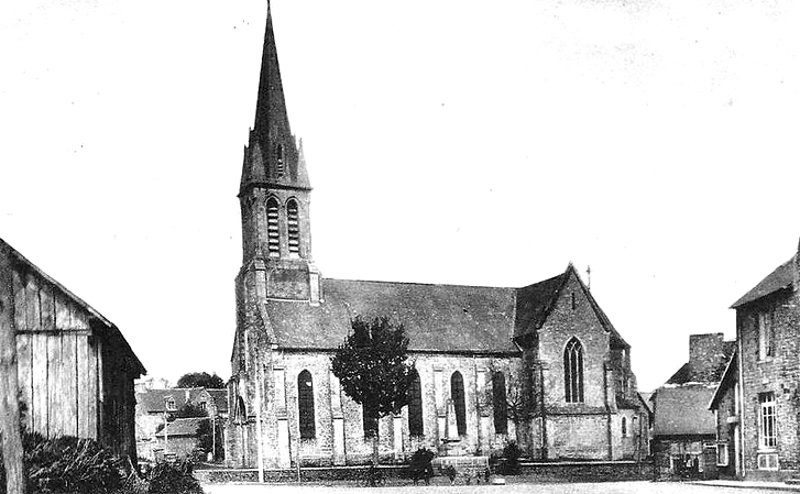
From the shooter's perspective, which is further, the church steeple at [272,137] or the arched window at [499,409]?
the arched window at [499,409]

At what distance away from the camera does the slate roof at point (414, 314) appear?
5272 centimetres

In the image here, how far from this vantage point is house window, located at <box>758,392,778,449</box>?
33.3 m

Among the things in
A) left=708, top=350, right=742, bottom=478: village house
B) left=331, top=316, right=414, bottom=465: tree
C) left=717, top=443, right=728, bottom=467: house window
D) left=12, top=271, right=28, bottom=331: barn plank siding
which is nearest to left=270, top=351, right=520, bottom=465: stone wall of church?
left=331, top=316, right=414, bottom=465: tree

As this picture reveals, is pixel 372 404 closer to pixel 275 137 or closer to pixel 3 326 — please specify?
pixel 275 137

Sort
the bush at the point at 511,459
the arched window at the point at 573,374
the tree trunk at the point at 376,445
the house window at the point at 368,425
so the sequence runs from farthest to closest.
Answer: the arched window at the point at 573,374 → the house window at the point at 368,425 → the tree trunk at the point at 376,445 → the bush at the point at 511,459

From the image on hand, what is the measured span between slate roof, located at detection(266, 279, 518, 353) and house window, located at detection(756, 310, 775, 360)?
76.9ft

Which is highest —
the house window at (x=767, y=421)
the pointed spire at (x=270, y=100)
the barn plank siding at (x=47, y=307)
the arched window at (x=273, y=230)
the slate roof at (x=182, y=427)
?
the pointed spire at (x=270, y=100)

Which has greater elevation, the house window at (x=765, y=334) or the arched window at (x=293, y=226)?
the arched window at (x=293, y=226)

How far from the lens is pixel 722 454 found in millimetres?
37625

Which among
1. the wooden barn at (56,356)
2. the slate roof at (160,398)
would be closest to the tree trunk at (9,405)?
the wooden barn at (56,356)

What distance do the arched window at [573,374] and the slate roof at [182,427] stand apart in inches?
1513

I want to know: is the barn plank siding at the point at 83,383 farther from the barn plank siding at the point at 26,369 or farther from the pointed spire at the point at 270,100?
the pointed spire at the point at 270,100

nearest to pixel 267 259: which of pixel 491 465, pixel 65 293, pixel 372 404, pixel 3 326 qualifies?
pixel 372 404

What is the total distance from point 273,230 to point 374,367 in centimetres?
1245
